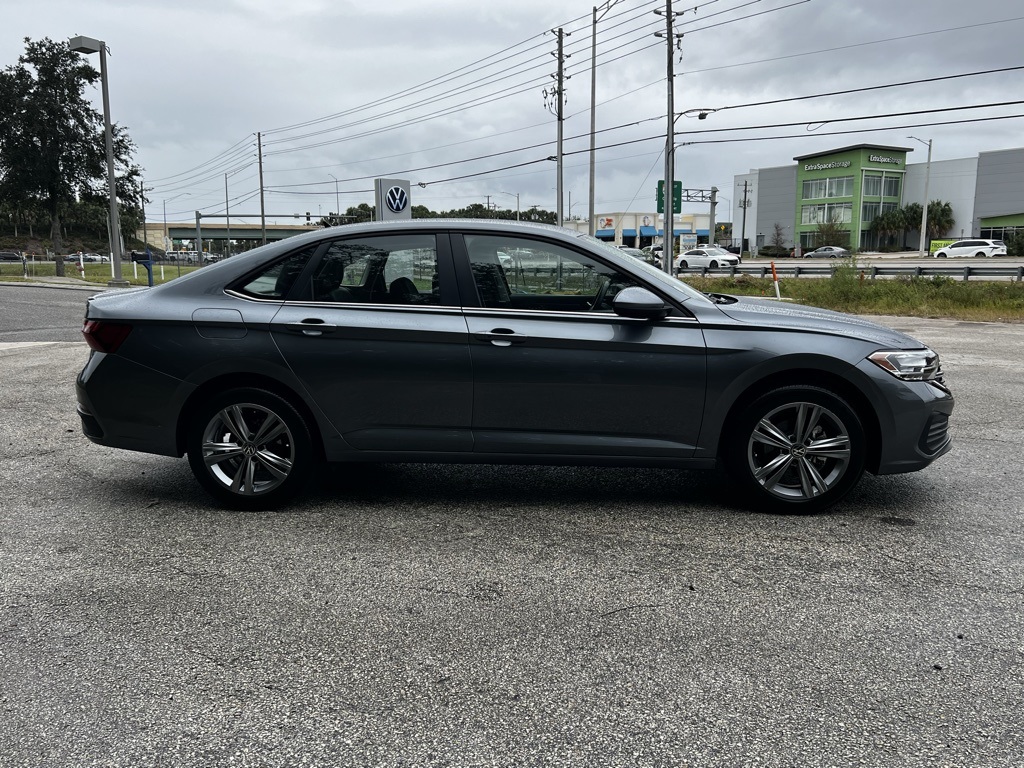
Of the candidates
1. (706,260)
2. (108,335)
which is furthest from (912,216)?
(108,335)

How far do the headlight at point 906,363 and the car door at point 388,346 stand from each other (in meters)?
2.31

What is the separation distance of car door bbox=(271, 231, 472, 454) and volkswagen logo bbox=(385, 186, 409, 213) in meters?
12.5

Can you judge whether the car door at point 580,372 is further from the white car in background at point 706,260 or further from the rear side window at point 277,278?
the white car in background at point 706,260

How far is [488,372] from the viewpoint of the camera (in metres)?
4.34

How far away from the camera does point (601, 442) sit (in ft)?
14.4

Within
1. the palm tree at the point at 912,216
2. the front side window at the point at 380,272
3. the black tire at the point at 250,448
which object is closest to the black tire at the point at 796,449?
the front side window at the point at 380,272

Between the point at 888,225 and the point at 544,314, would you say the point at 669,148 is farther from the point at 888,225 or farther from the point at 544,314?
the point at 888,225

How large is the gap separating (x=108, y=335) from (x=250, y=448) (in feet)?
3.48

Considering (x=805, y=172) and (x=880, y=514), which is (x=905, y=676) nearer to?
(x=880, y=514)

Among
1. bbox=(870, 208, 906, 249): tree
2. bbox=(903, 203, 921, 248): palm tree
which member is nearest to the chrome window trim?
bbox=(870, 208, 906, 249): tree

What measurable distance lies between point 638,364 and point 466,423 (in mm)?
1026

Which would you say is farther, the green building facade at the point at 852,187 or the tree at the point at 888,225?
the green building facade at the point at 852,187

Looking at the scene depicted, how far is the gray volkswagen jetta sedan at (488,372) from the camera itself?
4305 millimetres

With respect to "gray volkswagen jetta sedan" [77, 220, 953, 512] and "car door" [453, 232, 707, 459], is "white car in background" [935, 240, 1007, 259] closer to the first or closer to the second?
"gray volkswagen jetta sedan" [77, 220, 953, 512]
